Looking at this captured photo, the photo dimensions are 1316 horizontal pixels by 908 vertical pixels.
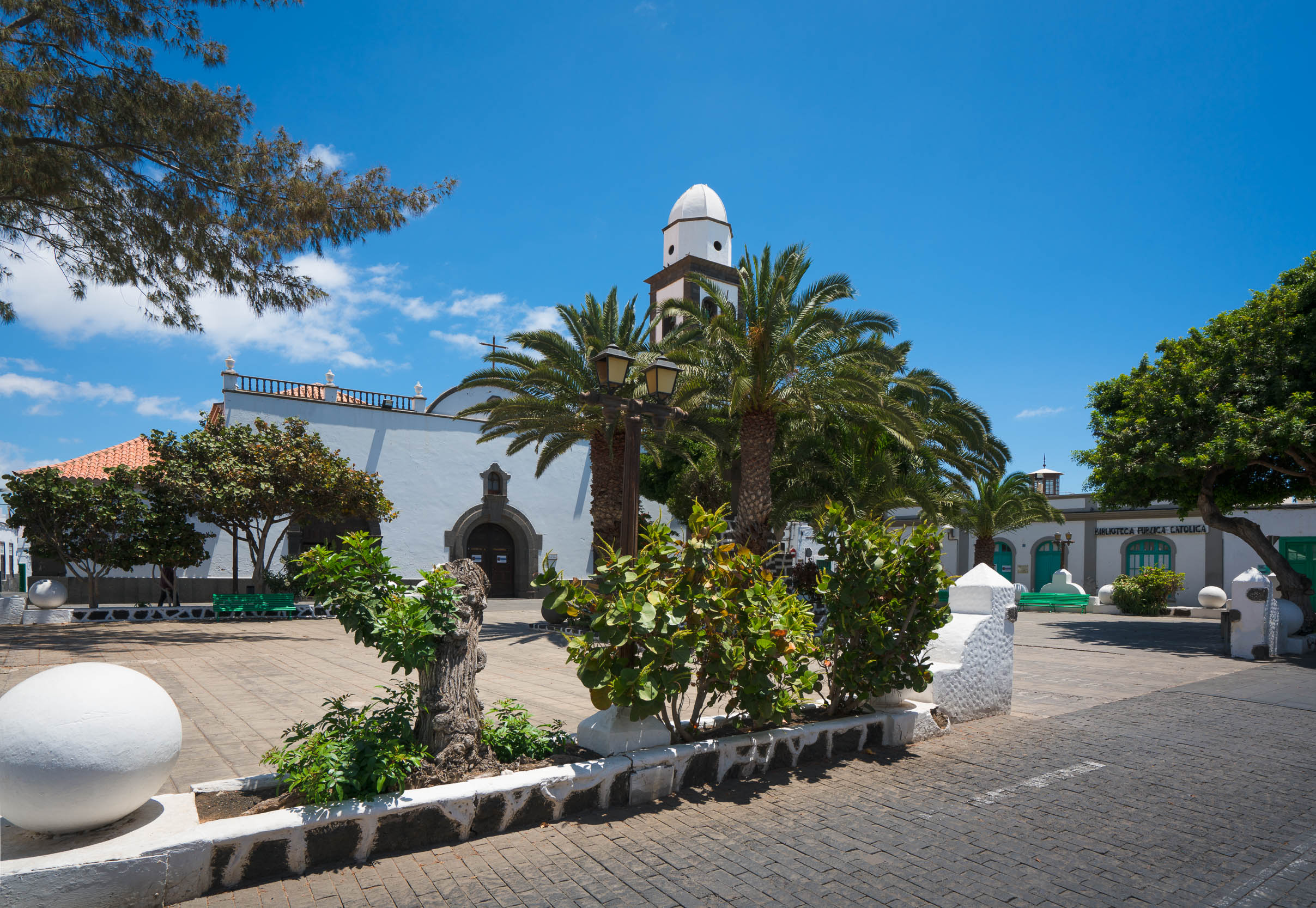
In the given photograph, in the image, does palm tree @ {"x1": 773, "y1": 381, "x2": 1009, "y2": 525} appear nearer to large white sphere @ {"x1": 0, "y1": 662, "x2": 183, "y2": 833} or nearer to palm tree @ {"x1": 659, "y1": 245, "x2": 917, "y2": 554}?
palm tree @ {"x1": 659, "y1": 245, "x2": 917, "y2": 554}

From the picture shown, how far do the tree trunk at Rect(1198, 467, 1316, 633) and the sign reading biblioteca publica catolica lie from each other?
14.5m

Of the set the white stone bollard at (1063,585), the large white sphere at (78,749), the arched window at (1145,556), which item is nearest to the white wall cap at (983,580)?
the large white sphere at (78,749)

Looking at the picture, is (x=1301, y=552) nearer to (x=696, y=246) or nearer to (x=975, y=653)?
(x=696, y=246)

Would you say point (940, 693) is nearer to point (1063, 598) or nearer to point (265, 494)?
point (265, 494)

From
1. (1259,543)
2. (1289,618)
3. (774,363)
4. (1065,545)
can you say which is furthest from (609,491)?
(1065,545)

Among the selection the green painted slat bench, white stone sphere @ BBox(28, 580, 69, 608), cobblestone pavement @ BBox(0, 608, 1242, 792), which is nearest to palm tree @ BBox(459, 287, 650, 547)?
cobblestone pavement @ BBox(0, 608, 1242, 792)

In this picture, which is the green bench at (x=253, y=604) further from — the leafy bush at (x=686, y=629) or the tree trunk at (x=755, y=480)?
the leafy bush at (x=686, y=629)

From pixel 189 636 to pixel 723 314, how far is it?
1175 centimetres

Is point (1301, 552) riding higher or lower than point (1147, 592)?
higher

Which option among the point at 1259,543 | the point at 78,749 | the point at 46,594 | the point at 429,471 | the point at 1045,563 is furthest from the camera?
the point at 1045,563

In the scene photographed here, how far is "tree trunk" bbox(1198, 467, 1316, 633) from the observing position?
14852 mm

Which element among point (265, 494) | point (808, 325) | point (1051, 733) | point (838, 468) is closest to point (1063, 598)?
point (838, 468)

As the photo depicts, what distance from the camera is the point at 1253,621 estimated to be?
1259 cm

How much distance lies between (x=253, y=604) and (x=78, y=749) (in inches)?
670
